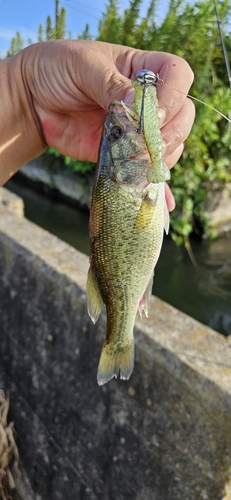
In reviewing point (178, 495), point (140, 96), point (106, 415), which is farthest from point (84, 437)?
point (140, 96)

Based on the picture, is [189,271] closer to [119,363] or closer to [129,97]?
[119,363]

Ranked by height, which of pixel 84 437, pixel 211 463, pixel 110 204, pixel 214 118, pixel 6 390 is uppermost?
pixel 110 204

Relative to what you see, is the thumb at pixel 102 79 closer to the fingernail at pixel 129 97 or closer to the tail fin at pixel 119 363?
the fingernail at pixel 129 97

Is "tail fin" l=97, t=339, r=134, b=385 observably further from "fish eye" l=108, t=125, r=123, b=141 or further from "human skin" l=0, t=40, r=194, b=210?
"fish eye" l=108, t=125, r=123, b=141

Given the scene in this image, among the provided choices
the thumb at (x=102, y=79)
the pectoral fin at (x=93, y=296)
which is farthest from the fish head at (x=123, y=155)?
the pectoral fin at (x=93, y=296)

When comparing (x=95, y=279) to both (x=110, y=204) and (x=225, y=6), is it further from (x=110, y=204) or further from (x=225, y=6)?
(x=225, y=6)

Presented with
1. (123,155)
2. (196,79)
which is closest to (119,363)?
(123,155)
